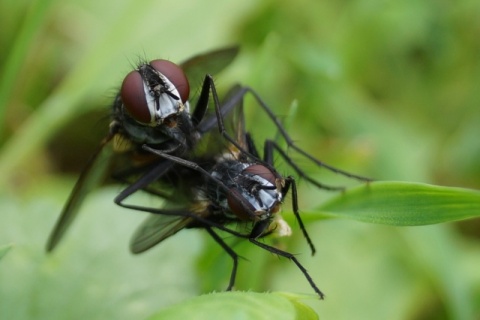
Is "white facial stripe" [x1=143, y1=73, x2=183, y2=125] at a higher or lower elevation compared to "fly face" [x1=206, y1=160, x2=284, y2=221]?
higher

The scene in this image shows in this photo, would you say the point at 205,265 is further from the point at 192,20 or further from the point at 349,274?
the point at 192,20

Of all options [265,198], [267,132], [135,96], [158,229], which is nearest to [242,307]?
[265,198]

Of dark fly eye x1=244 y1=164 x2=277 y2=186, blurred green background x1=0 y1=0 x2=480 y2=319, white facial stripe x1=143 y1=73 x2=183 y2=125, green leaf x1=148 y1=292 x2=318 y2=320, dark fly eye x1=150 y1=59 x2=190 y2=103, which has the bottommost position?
blurred green background x1=0 y1=0 x2=480 y2=319

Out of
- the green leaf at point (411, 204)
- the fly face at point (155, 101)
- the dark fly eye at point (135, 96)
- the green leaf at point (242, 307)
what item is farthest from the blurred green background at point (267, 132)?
the green leaf at point (242, 307)

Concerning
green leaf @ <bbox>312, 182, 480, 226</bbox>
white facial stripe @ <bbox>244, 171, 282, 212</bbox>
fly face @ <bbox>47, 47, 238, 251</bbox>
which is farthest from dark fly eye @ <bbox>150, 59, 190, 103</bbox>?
green leaf @ <bbox>312, 182, 480, 226</bbox>

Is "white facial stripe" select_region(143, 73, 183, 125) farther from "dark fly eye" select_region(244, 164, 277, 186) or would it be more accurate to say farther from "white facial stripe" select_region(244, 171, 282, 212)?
"white facial stripe" select_region(244, 171, 282, 212)

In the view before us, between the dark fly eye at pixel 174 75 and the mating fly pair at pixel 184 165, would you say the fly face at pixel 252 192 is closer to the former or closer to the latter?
the mating fly pair at pixel 184 165
